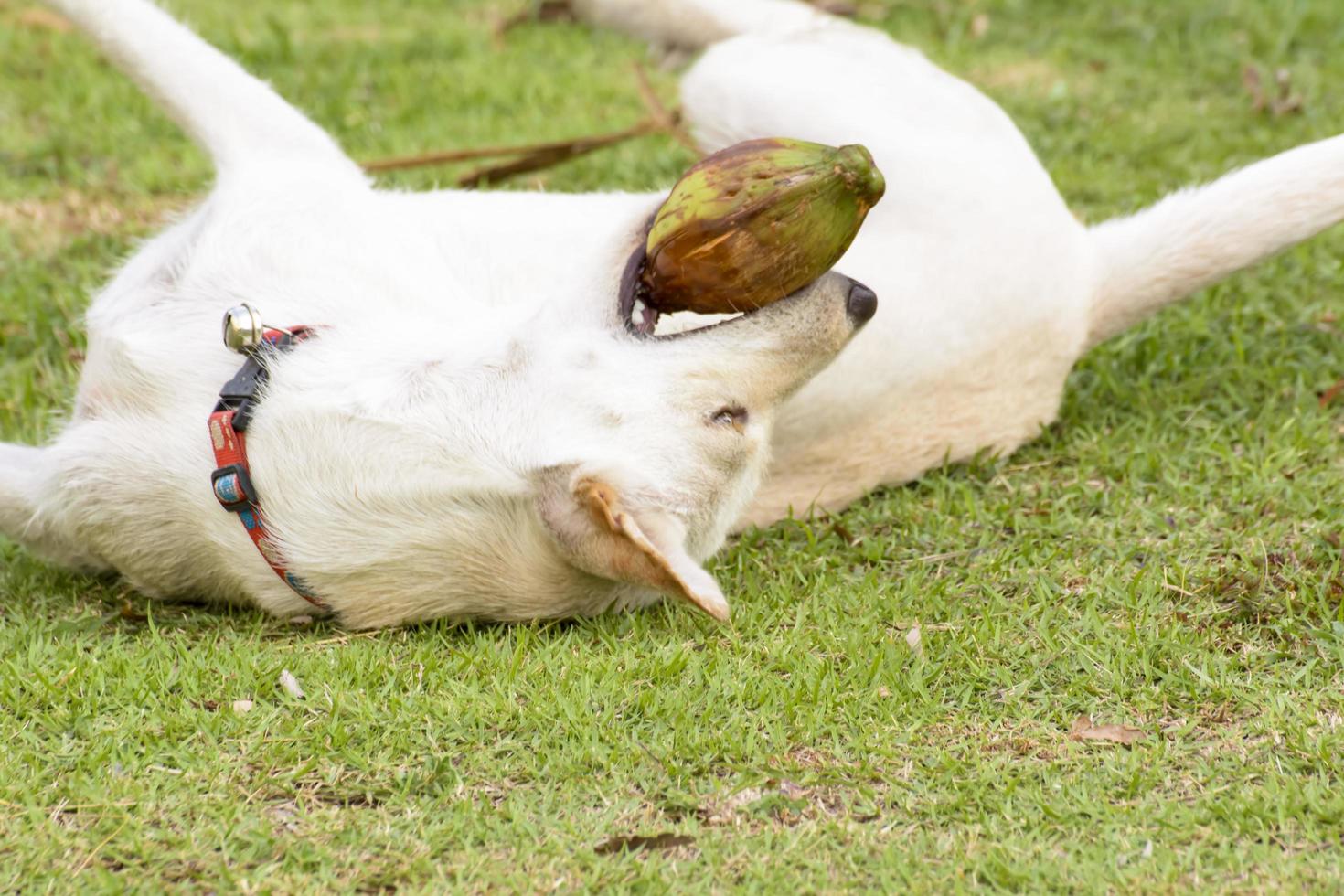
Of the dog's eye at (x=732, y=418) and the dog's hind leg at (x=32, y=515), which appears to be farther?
the dog's hind leg at (x=32, y=515)

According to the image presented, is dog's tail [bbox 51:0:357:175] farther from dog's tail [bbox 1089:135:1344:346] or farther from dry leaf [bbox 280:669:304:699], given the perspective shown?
dog's tail [bbox 1089:135:1344:346]

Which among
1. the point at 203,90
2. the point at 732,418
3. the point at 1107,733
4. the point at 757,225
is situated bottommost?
the point at 1107,733

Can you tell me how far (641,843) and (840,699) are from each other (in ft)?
2.08

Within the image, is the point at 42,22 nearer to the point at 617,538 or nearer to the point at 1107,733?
the point at 617,538

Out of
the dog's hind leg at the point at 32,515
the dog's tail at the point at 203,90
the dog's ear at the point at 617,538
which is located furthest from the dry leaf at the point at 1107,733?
the dog's tail at the point at 203,90

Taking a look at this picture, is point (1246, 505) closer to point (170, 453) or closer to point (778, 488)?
point (778, 488)

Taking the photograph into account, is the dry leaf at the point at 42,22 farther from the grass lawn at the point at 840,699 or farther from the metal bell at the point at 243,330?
the metal bell at the point at 243,330

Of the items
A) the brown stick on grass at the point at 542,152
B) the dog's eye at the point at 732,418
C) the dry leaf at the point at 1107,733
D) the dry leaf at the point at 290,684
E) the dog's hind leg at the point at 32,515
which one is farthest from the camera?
the brown stick on grass at the point at 542,152

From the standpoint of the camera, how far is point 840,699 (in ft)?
11.1

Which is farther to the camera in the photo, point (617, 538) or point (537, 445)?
point (537, 445)

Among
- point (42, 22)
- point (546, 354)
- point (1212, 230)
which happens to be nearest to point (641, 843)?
point (546, 354)

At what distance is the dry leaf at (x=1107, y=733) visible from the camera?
3260mm

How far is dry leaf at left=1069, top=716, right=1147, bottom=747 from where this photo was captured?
3260 mm

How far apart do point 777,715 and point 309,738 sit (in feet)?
3.15
